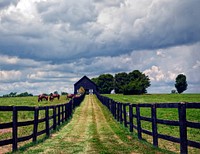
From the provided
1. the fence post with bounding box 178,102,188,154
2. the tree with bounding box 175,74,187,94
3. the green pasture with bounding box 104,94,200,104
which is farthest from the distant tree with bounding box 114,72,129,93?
the fence post with bounding box 178,102,188,154

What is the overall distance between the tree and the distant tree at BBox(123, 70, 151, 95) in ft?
71.0

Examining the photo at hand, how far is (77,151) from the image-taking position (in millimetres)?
11570

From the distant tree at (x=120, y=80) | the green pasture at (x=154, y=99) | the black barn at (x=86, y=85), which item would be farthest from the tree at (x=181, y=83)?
the green pasture at (x=154, y=99)

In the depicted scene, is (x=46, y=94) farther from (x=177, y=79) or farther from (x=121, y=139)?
(x=177, y=79)

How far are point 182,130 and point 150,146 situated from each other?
3.02m

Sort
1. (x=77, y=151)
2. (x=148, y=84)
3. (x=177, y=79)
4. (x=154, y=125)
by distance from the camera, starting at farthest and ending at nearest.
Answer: (x=177, y=79)
(x=148, y=84)
(x=154, y=125)
(x=77, y=151)

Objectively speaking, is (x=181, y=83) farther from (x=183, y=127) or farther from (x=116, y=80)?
(x=183, y=127)

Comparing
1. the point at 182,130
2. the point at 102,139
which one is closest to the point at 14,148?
the point at 102,139

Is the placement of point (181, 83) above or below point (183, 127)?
above

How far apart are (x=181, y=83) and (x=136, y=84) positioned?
162 feet

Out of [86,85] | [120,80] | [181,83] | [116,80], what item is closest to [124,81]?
[120,80]

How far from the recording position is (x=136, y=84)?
12488 cm

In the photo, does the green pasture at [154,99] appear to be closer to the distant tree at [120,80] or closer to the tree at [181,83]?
the tree at [181,83]

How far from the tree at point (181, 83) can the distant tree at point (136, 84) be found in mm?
21655
